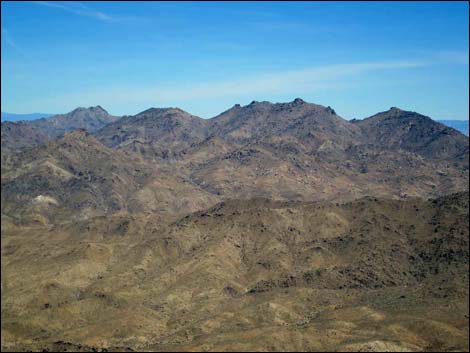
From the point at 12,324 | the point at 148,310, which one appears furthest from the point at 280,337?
the point at 12,324

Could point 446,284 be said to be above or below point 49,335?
above

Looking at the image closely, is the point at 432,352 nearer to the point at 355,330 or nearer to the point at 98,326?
the point at 355,330

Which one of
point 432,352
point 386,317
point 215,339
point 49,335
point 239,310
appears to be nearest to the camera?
point 432,352

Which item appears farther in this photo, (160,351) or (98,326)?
(98,326)

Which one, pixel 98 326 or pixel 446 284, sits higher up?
pixel 446 284

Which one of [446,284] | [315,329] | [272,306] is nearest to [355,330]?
[315,329]

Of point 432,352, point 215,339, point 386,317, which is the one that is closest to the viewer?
point 432,352

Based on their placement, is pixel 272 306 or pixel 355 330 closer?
pixel 355 330

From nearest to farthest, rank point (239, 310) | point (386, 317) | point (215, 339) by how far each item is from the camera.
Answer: point (215, 339) → point (386, 317) → point (239, 310)

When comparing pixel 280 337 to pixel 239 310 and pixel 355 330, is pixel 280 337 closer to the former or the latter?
pixel 355 330
